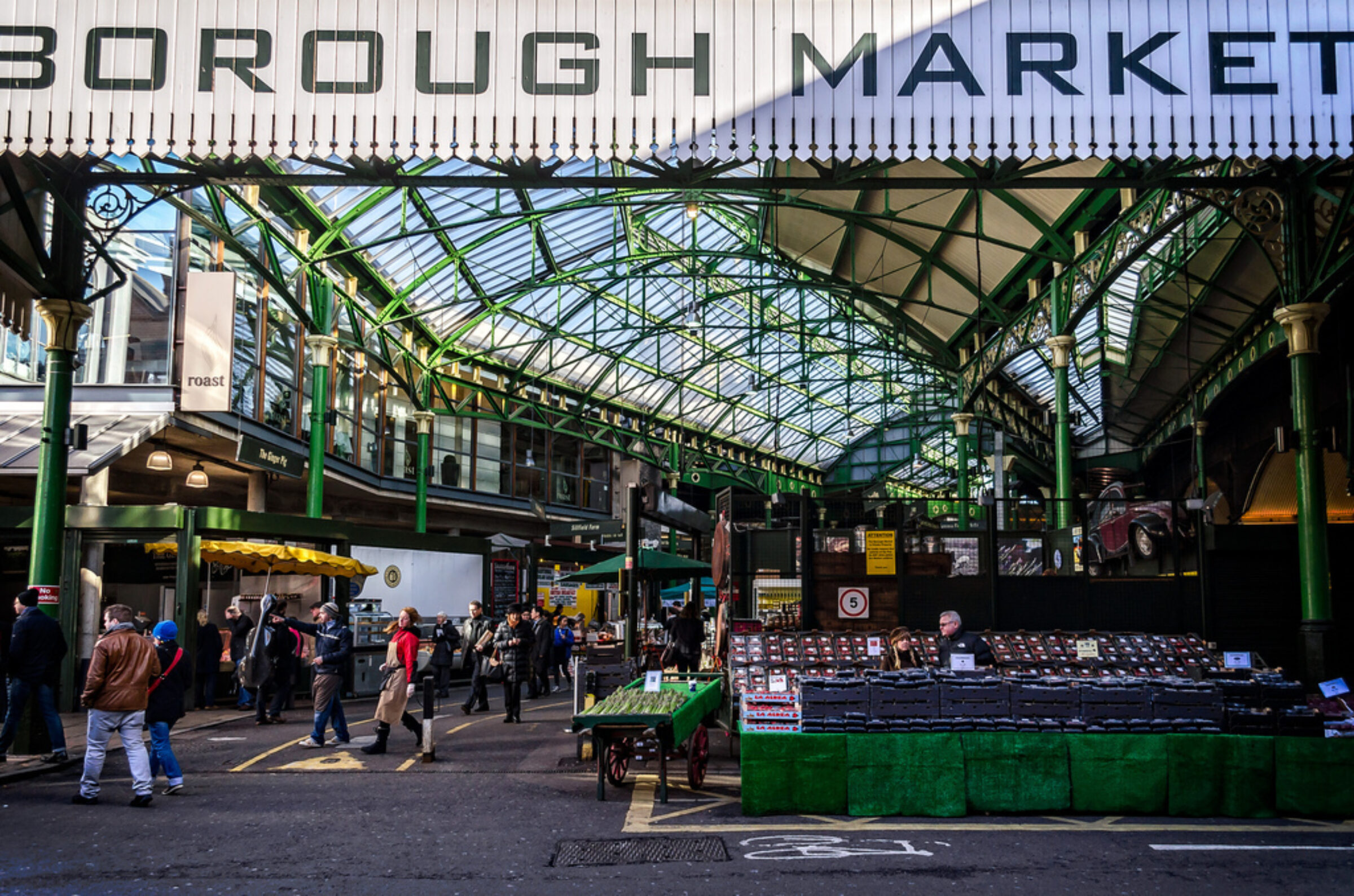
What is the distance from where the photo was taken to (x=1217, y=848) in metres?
7.86

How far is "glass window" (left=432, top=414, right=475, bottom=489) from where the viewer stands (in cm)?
3478

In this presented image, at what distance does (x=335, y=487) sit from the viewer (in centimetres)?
3005

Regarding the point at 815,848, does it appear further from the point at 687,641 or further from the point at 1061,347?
the point at 1061,347

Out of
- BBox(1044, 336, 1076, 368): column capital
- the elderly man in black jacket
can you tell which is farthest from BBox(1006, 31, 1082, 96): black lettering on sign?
BBox(1044, 336, 1076, 368): column capital

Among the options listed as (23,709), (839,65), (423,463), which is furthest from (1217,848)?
(423,463)

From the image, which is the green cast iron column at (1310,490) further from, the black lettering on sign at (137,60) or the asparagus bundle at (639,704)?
the black lettering on sign at (137,60)

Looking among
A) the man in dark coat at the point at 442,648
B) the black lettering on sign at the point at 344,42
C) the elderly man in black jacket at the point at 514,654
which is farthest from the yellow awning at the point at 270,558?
the black lettering on sign at the point at 344,42

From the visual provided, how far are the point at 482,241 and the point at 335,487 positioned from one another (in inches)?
345

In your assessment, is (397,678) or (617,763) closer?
(617,763)

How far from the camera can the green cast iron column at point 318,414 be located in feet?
73.9

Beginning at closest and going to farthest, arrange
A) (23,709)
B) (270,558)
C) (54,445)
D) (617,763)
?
1. (617,763)
2. (23,709)
3. (54,445)
4. (270,558)

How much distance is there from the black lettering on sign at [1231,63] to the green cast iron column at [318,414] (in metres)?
18.6

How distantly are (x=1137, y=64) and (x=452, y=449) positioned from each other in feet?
98.3

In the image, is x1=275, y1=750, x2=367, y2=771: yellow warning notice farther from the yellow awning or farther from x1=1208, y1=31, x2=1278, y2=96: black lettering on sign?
x1=1208, y1=31, x2=1278, y2=96: black lettering on sign
